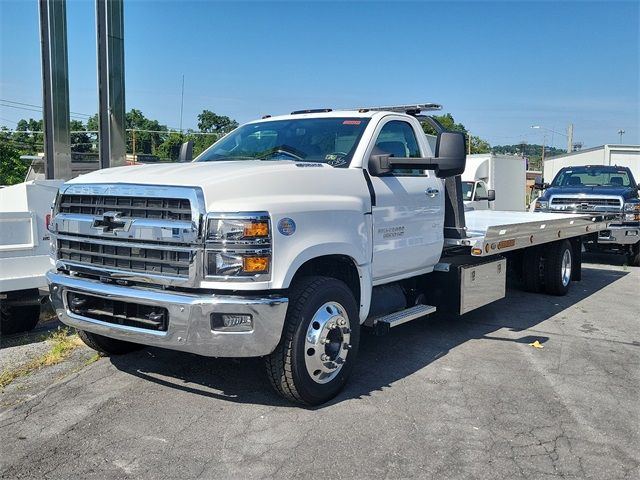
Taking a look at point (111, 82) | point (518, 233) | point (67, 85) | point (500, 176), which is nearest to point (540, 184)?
point (518, 233)

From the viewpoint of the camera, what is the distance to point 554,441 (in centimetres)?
395

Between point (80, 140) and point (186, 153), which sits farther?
point (80, 140)

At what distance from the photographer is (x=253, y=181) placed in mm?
4070

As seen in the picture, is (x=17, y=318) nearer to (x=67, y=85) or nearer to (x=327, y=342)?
(x=327, y=342)

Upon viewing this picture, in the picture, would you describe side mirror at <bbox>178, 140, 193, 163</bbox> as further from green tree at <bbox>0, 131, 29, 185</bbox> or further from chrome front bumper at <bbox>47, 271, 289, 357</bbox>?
green tree at <bbox>0, 131, 29, 185</bbox>

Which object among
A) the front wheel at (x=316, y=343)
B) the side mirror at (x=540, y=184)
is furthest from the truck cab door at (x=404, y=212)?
the side mirror at (x=540, y=184)

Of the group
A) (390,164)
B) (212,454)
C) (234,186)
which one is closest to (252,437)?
(212,454)

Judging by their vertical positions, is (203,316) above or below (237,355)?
above

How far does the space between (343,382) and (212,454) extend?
1.26m

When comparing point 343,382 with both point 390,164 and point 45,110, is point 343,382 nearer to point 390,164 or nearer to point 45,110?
point 390,164

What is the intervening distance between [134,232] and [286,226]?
100cm

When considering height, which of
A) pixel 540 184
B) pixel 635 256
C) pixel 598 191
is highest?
pixel 540 184

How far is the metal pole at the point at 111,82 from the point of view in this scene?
9.41m

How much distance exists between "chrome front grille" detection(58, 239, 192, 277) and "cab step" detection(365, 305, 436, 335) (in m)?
1.88
